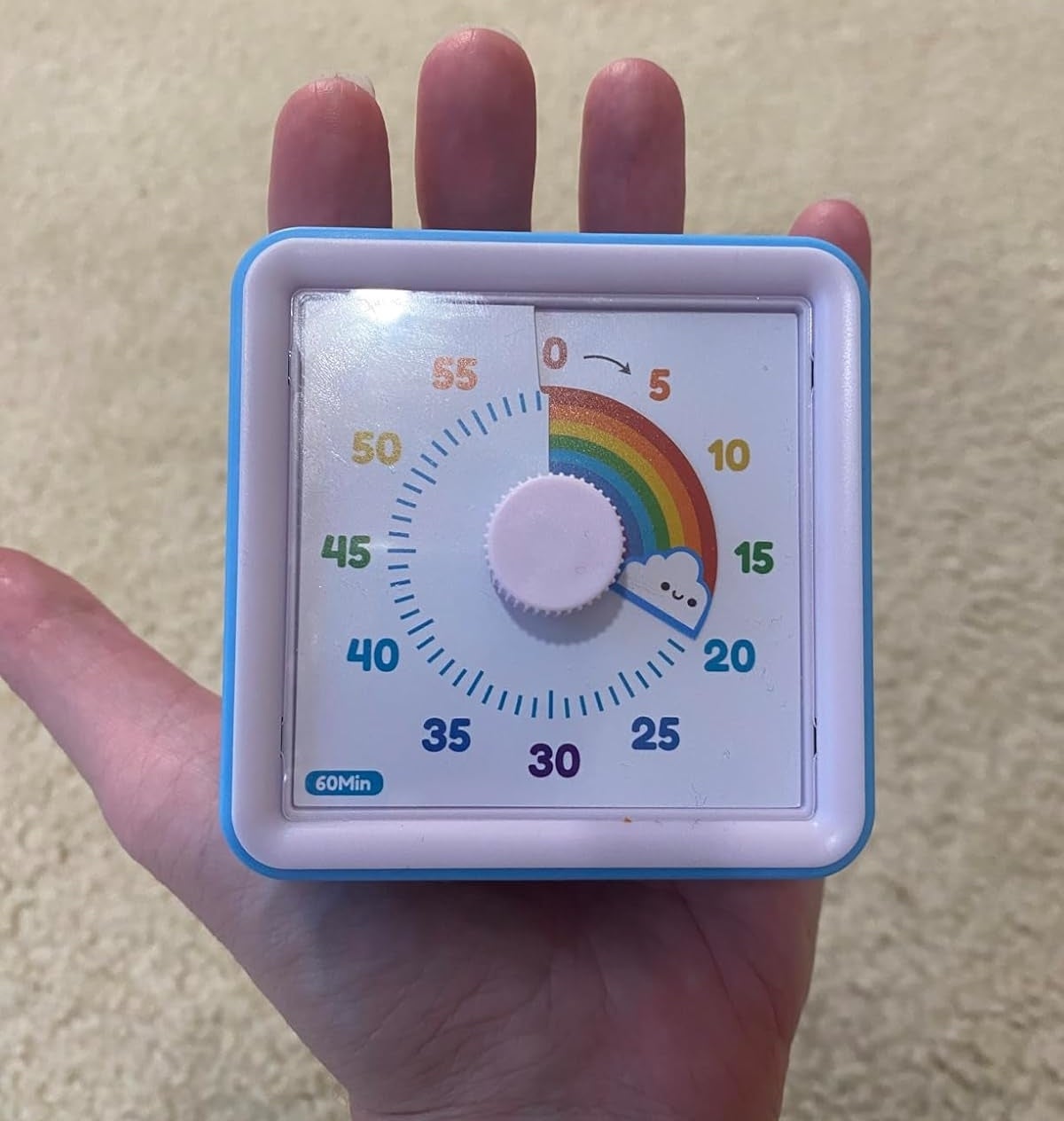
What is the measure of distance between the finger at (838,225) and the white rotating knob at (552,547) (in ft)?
0.93

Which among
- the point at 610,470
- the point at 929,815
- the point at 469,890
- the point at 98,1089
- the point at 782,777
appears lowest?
the point at 98,1089

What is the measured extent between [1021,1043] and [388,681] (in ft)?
1.81

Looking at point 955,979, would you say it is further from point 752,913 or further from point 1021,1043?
point 752,913

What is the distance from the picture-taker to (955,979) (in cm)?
83

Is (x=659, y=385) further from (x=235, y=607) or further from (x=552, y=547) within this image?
(x=235, y=607)

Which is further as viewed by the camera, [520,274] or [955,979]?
[955,979]

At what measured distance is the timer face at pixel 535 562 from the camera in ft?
1.76

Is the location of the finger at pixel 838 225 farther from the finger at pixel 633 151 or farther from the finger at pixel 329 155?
the finger at pixel 329 155

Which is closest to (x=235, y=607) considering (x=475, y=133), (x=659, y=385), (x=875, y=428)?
(x=659, y=385)

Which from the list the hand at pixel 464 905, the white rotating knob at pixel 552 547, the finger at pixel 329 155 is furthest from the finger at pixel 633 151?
the white rotating knob at pixel 552 547

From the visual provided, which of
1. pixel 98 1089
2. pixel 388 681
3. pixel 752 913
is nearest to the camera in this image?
pixel 388 681

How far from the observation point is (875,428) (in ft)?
2.98

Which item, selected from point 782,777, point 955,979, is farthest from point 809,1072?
point 782,777

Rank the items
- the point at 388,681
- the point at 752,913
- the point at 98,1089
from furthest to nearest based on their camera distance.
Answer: the point at 98,1089 < the point at 752,913 < the point at 388,681
